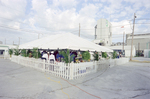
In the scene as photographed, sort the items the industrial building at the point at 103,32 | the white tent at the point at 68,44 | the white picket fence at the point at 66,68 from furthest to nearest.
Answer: the industrial building at the point at 103,32 < the white tent at the point at 68,44 < the white picket fence at the point at 66,68

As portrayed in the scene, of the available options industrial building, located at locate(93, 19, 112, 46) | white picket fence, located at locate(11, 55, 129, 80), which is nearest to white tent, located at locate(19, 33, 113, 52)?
white picket fence, located at locate(11, 55, 129, 80)

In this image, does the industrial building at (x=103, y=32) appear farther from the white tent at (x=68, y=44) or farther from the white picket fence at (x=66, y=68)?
the white picket fence at (x=66, y=68)

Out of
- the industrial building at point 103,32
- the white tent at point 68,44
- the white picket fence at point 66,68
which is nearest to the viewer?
the white picket fence at point 66,68

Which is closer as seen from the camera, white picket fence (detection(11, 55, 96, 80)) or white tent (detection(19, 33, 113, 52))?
white picket fence (detection(11, 55, 96, 80))

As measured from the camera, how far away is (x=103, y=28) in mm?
46438

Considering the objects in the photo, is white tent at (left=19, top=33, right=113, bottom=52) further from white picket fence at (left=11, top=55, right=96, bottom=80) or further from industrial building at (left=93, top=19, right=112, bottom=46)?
industrial building at (left=93, top=19, right=112, bottom=46)

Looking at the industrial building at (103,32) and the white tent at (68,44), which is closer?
the white tent at (68,44)

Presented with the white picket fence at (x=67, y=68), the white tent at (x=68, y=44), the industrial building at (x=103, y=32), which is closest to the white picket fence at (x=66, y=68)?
the white picket fence at (x=67, y=68)

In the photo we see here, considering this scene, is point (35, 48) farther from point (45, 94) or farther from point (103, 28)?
point (103, 28)

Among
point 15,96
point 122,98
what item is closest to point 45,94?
point 15,96

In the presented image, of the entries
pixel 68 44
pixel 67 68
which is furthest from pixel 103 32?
pixel 67 68

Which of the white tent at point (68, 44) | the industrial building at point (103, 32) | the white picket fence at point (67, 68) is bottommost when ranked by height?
the white picket fence at point (67, 68)

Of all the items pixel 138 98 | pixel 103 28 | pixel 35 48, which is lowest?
pixel 138 98

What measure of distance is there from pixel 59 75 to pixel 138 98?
4.68 metres
